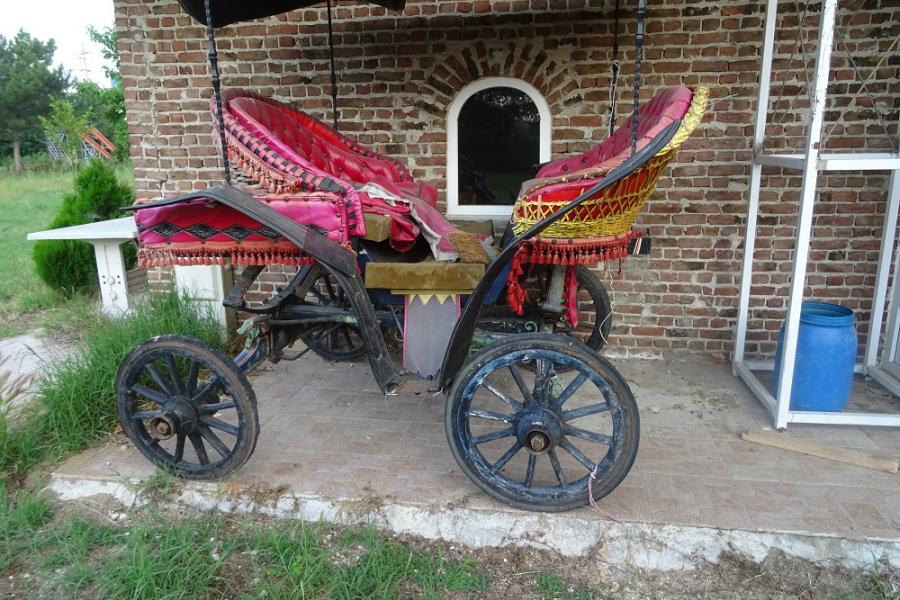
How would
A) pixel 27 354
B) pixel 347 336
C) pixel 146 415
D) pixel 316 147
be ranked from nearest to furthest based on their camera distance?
pixel 146 415 → pixel 316 147 → pixel 347 336 → pixel 27 354

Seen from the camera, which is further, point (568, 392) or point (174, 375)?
point (174, 375)

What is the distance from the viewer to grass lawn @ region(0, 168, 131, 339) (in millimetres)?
6078

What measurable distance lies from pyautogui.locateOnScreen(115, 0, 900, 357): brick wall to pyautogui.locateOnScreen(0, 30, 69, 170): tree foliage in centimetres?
2494

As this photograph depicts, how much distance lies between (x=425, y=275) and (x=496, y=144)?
6.13 ft

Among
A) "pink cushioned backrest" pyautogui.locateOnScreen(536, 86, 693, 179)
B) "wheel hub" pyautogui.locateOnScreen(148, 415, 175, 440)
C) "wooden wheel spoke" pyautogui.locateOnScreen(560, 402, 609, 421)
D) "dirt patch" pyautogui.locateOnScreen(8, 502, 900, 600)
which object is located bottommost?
"dirt patch" pyautogui.locateOnScreen(8, 502, 900, 600)

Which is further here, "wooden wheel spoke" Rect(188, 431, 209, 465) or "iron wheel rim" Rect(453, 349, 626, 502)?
"wooden wheel spoke" Rect(188, 431, 209, 465)

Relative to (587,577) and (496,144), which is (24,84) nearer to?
(496,144)

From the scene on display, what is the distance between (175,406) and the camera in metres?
2.73

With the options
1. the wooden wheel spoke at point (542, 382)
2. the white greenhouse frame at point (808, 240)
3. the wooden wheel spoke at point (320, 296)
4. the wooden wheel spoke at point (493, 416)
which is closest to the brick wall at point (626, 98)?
the white greenhouse frame at point (808, 240)

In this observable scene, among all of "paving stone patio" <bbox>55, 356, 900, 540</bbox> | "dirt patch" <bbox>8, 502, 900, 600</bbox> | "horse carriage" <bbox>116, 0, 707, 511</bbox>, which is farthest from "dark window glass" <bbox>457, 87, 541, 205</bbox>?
"dirt patch" <bbox>8, 502, 900, 600</bbox>

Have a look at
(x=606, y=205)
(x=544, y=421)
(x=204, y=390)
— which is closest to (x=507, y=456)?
(x=544, y=421)

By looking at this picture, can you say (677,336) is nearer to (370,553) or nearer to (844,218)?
(844,218)

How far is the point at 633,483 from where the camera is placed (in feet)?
9.05

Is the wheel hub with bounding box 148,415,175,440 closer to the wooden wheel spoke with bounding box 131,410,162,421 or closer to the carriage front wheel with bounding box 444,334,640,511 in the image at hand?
the wooden wheel spoke with bounding box 131,410,162,421
